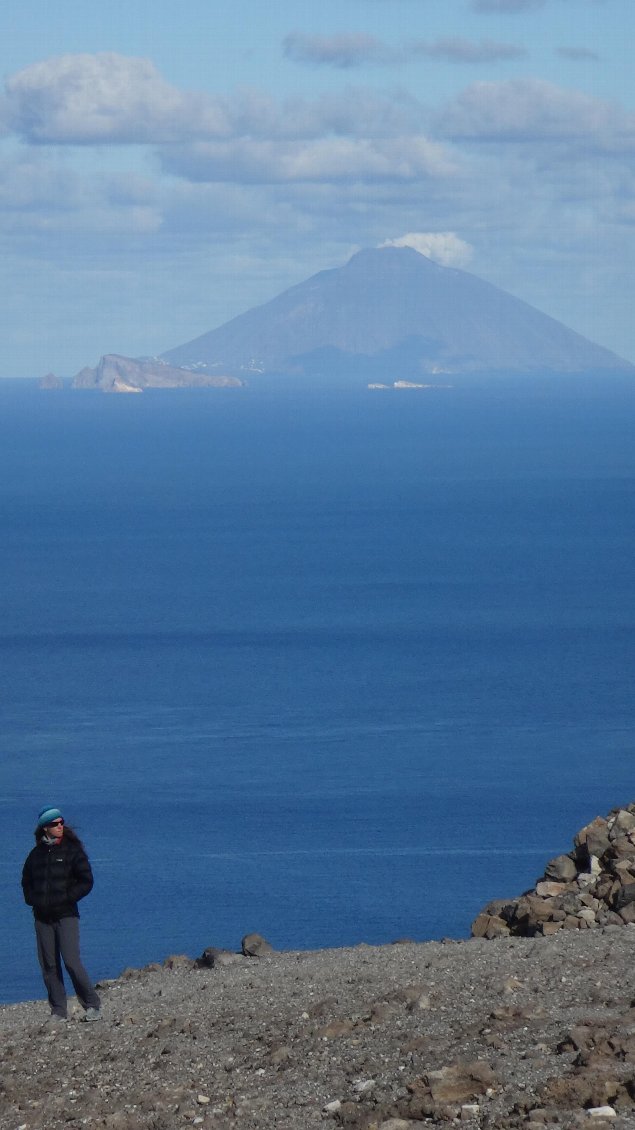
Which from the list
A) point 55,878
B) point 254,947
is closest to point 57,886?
point 55,878

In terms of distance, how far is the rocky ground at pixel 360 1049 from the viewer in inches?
384

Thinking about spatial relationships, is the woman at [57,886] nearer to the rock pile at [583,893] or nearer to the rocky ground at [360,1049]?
the rocky ground at [360,1049]

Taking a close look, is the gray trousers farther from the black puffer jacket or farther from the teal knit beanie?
the teal knit beanie

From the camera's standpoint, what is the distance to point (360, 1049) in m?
11.1

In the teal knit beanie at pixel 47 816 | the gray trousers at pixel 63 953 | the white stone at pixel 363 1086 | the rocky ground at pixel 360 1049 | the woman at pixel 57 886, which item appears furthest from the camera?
the gray trousers at pixel 63 953

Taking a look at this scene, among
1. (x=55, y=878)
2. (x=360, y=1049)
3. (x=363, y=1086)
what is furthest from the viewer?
(x=55, y=878)

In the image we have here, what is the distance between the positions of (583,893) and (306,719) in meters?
61.2

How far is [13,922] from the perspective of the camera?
49.9 meters

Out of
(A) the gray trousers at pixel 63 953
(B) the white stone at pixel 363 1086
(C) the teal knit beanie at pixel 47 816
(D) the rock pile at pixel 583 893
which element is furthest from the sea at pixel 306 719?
(B) the white stone at pixel 363 1086

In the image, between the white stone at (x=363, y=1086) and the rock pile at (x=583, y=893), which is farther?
the rock pile at (x=583, y=893)

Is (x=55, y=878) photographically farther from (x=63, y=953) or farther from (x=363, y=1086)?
(x=363, y=1086)

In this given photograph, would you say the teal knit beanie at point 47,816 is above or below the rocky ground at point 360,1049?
above

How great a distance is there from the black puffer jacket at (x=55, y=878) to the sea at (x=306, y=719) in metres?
30.3

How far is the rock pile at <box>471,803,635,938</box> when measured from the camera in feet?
49.9
